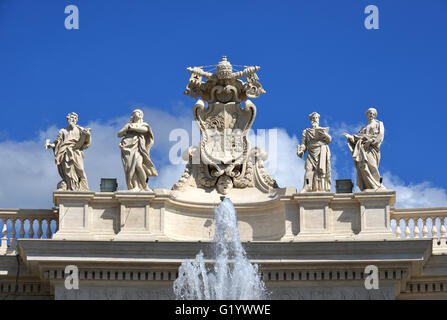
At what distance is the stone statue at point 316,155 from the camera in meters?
45.3

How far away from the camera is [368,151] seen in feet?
149

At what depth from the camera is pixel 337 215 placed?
148 feet

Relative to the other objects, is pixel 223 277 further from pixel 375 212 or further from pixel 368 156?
pixel 368 156

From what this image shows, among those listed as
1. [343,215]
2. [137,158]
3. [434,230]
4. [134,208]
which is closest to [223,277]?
[134,208]

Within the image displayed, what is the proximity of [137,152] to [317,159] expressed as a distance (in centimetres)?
411

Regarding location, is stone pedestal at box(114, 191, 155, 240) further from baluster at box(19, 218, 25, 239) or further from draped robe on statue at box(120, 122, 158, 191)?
baluster at box(19, 218, 25, 239)

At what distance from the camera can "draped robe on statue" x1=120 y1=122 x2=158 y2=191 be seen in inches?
1781

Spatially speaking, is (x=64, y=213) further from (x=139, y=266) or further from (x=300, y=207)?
(x=300, y=207)

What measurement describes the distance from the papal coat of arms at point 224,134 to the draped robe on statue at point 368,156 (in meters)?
2.11

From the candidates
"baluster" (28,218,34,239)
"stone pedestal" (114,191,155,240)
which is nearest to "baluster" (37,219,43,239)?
"baluster" (28,218,34,239)

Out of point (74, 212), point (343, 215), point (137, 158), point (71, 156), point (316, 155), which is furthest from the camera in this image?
point (316, 155)

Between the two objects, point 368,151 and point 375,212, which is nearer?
point 375,212

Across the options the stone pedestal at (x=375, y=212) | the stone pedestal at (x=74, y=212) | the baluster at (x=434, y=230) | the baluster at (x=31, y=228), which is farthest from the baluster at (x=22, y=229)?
the baluster at (x=434, y=230)
